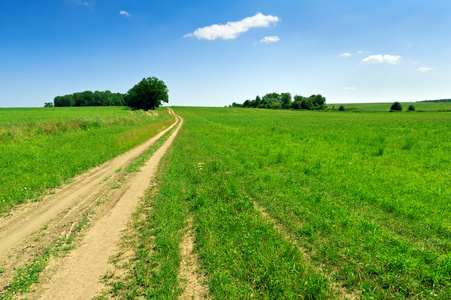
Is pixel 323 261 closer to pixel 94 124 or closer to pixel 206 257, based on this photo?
pixel 206 257

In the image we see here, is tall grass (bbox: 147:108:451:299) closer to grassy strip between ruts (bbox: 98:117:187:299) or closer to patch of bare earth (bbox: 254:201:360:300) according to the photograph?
patch of bare earth (bbox: 254:201:360:300)

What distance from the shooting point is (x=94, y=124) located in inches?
1256

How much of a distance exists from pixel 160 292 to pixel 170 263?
0.72 metres

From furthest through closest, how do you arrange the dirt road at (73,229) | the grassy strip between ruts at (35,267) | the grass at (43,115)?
the grass at (43,115) → the dirt road at (73,229) → the grassy strip between ruts at (35,267)

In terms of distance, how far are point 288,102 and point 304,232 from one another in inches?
6444

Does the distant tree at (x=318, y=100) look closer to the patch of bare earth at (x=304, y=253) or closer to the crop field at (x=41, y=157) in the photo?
the crop field at (x=41, y=157)

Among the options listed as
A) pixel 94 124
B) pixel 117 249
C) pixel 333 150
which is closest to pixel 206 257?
pixel 117 249

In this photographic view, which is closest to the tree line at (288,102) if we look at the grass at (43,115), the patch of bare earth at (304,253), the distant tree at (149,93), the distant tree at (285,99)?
the distant tree at (285,99)

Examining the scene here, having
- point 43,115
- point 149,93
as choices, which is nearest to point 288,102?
point 149,93

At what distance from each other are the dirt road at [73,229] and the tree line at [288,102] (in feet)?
454

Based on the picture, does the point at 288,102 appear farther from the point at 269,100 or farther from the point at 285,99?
the point at 269,100

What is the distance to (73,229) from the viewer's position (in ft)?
21.1

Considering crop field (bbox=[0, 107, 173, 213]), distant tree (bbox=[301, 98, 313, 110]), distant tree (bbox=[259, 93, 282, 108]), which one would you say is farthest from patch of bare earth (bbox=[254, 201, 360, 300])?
distant tree (bbox=[259, 93, 282, 108])

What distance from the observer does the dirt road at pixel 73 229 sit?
14.5 feet
